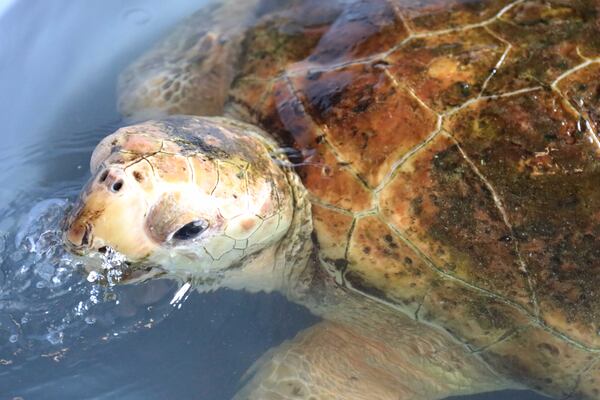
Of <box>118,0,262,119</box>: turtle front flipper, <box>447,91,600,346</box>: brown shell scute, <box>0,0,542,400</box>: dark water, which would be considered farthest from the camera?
<box>118,0,262,119</box>: turtle front flipper

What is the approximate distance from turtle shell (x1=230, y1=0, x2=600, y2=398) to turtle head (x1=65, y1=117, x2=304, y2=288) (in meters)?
0.20

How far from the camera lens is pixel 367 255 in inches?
90.9

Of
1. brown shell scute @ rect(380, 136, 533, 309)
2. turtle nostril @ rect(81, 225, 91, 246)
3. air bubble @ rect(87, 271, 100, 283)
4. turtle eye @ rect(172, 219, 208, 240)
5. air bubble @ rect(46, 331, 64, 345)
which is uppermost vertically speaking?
turtle nostril @ rect(81, 225, 91, 246)

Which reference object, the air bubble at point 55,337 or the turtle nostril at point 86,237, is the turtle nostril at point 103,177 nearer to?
the turtle nostril at point 86,237

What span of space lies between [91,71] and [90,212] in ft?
7.30

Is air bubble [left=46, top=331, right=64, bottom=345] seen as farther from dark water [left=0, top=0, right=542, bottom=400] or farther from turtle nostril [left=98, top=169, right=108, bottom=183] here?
turtle nostril [left=98, top=169, right=108, bottom=183]

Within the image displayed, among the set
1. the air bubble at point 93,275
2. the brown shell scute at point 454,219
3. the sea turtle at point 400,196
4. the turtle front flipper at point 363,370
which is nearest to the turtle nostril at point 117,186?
the sea turtle at point 400,196

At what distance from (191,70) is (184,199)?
4.54 ft

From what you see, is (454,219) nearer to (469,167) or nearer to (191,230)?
(469,167)

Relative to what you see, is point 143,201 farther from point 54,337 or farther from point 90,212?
point 54,337

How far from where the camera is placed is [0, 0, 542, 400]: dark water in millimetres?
2730

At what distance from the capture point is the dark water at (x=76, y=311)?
2730 mm

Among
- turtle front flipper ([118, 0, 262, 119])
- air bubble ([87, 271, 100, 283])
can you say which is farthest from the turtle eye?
turtle front flipper ([118, 0, 262, 119])

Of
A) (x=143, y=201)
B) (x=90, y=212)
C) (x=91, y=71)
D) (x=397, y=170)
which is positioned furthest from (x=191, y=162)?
(x=91, y=71)
